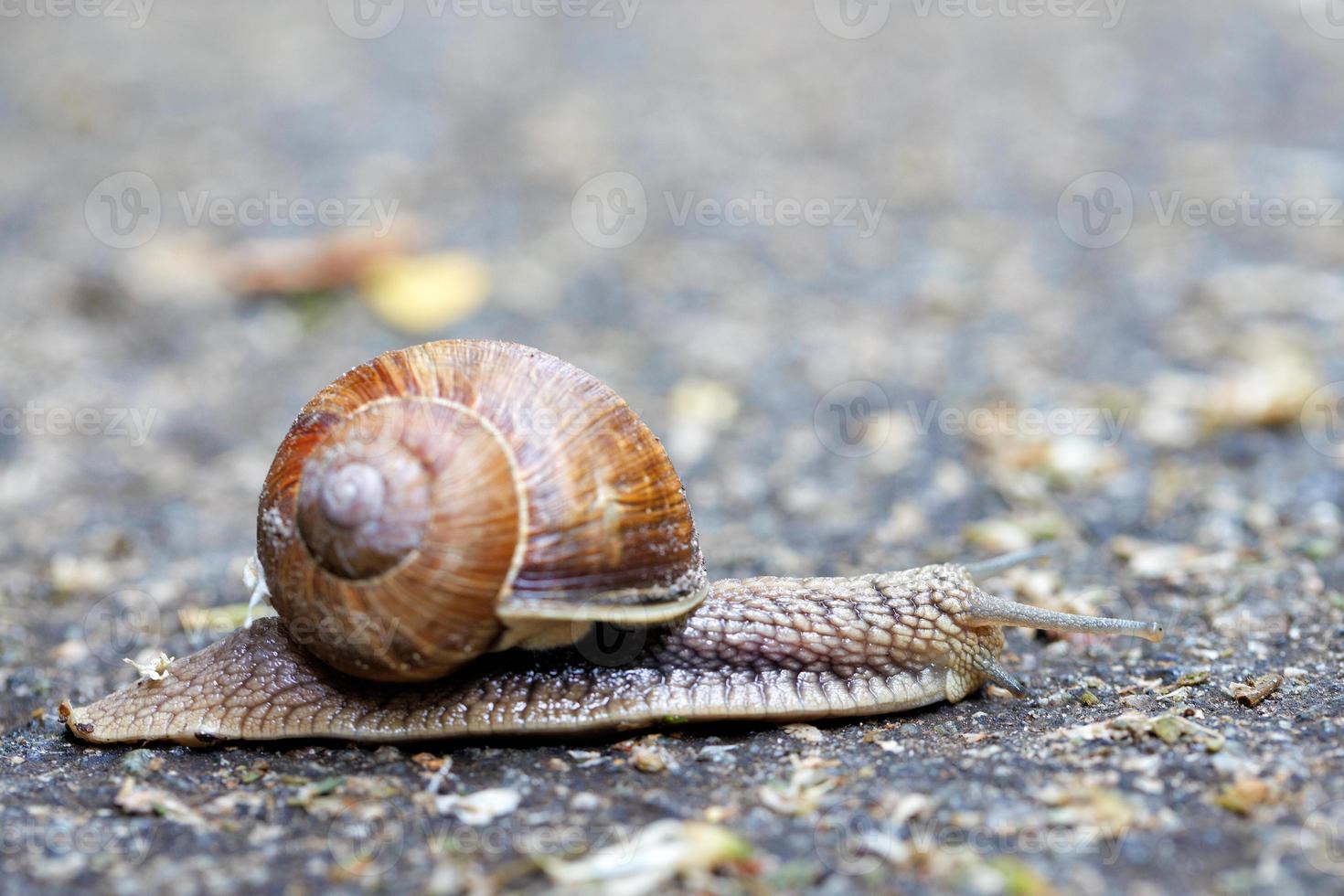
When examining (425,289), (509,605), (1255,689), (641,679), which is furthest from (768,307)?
(509,605)

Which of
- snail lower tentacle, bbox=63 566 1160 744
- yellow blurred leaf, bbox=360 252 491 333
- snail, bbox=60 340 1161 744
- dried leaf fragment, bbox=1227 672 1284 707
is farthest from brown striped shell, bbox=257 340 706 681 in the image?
yellow blurred leaf, bbox=360 252 491 333

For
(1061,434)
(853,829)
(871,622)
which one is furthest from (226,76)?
(853,829)

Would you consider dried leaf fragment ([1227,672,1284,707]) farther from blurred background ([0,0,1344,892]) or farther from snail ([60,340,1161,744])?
snail ([60,340,1161,744])

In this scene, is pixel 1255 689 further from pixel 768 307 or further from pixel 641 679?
pixel 768 307

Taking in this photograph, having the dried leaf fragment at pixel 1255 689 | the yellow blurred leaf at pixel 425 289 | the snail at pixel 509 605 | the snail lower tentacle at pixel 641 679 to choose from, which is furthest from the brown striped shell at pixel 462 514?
the yellow blurred leaf at pixel 425 289

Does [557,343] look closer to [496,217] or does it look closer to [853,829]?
[496,217]

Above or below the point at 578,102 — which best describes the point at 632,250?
below

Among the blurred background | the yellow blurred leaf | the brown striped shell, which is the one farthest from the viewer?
the yellow blurred leaf
